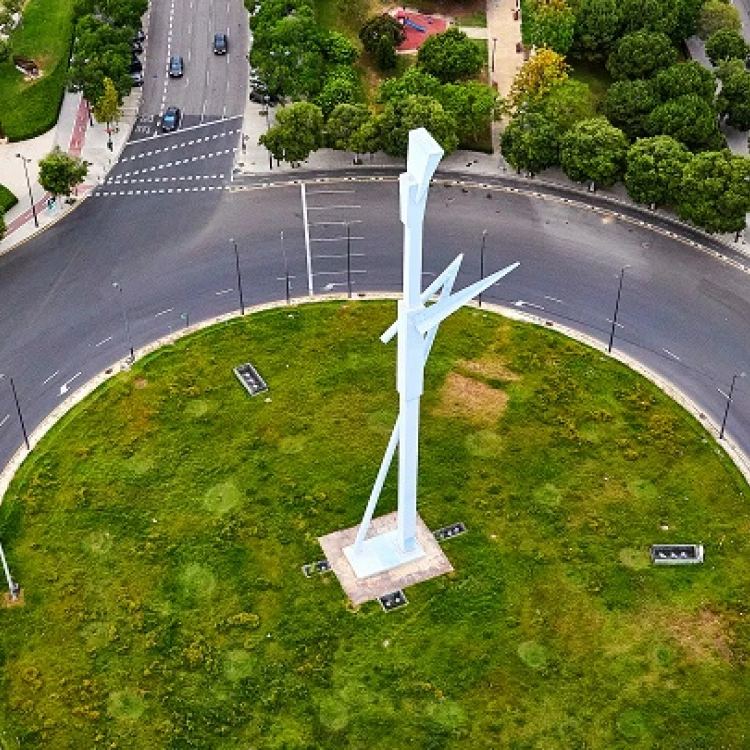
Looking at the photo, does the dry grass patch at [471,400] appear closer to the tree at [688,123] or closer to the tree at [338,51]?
the tree at [688,123]

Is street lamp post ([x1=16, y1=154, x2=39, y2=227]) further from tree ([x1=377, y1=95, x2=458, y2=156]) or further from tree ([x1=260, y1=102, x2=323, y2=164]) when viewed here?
tree ([x1=377, y1=95, x2=458, y2=156])

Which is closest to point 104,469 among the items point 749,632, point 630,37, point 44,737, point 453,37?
point 44,737

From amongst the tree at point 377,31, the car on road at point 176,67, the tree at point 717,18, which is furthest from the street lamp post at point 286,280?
the tree at point 717,18

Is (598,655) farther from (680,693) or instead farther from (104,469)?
(104,469)

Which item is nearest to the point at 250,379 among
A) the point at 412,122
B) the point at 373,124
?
the point at 373,124

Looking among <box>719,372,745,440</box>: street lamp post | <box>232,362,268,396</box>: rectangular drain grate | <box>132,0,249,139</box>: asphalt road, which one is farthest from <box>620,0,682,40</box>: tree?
<box>232,362,268,396</box>: rectangular drain grate

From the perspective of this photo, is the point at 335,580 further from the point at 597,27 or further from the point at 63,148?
the point at 597,27
